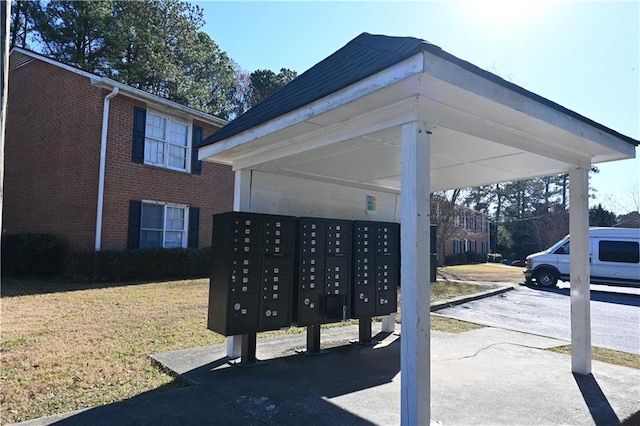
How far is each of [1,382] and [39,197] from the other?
35.9 feet

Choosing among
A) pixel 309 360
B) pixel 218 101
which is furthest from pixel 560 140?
pixel 218 101

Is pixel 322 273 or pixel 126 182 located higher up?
pixel 126 182

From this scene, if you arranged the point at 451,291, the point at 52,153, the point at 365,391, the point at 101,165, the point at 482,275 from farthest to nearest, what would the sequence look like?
the point at 482,275 → the point at 52,153 → the point at 451,291 → the point at 101,165 → the point at 365,391

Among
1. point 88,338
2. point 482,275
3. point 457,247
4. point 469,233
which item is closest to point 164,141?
point 88,338

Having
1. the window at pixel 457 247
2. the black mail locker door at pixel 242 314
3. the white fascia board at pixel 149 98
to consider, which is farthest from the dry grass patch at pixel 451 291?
the window at pixel 457 247

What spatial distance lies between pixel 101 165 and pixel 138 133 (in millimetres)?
1503

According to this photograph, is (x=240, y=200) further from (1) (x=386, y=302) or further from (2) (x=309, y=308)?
(1) (x=386, y=302)

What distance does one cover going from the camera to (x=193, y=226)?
45.9 feet

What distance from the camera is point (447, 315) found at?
908 centimetres

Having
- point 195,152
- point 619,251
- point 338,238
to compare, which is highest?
point 195,152

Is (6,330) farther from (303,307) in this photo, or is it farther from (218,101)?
(218,101)

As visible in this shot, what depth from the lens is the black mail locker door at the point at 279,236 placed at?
4.71 m

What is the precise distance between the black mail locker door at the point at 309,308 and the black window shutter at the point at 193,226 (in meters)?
9.70

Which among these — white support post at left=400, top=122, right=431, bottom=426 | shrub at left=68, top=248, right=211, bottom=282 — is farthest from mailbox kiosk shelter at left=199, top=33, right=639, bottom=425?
shrub at left=68, top=248, right=211, bottom=282
